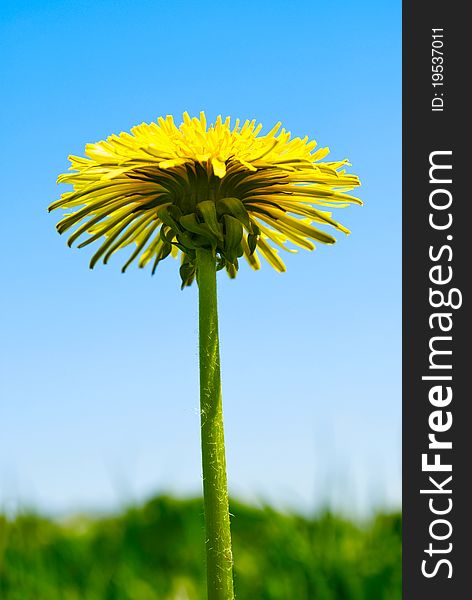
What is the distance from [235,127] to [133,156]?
33 cm

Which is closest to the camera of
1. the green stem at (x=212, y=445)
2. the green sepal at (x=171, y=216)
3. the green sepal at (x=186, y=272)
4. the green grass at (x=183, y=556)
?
the green stem at (x=212, y=445)

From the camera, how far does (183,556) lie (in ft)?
14.9

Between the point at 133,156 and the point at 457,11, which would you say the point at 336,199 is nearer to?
the point at 133,156

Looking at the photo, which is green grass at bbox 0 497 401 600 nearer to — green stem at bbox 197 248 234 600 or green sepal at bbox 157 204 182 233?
green stem at bbox 197 248 234 600

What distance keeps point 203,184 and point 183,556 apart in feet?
9.02

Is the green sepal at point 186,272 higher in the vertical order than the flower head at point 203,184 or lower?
lower

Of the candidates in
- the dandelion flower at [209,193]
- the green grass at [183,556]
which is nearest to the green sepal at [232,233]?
the dandelion flower at [209,193]

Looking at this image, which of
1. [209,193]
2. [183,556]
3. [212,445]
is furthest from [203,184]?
[183,556]

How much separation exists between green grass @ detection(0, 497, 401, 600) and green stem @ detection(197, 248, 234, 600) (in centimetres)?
169

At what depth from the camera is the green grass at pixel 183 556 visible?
13.0ft

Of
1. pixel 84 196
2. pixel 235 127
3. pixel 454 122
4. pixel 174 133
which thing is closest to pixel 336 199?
pixel 235 127

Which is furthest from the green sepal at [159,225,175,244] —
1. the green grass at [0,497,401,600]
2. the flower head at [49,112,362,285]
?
the green grass at [0,497,401,600]

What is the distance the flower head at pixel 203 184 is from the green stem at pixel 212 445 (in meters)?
0.11

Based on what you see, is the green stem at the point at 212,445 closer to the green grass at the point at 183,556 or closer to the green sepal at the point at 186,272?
the green sepal at the point at 186,272
